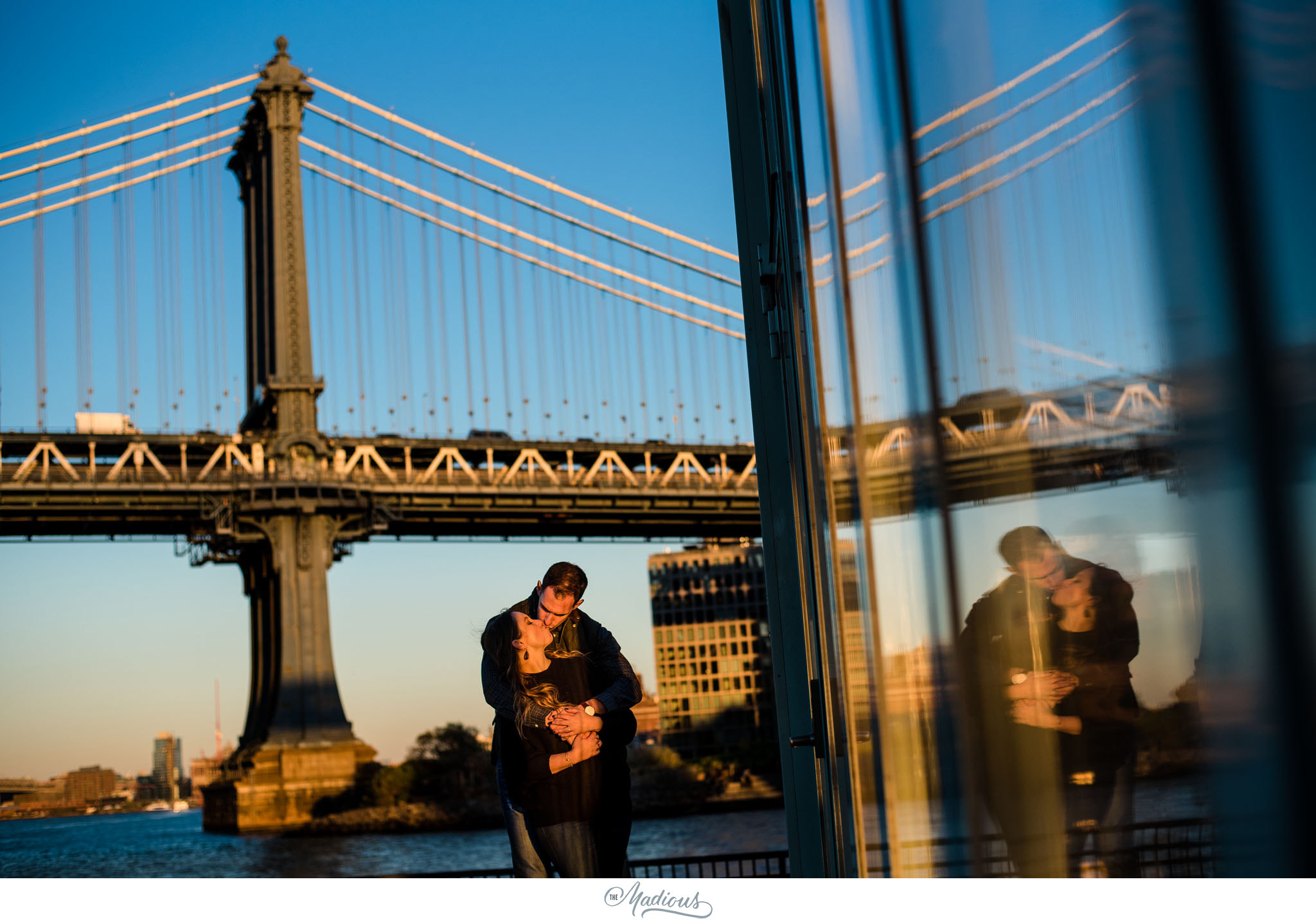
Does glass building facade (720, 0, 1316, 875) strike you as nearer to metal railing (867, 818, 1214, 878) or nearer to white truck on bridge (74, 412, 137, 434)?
metal railing (867, 818, 1214, 878)

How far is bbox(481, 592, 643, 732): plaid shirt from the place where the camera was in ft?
9.14

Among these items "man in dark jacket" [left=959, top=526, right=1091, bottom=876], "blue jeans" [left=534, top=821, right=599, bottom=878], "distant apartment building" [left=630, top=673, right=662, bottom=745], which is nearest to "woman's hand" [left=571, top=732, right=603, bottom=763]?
"blue jeans" [left=534, top=821, right=599, bottom=878]

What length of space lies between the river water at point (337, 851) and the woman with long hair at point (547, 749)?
13.3 m

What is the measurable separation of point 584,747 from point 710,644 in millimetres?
52413

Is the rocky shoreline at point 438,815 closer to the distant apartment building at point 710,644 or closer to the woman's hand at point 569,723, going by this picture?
the distant apartment building at point 710,644

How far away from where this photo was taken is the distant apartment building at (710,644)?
4991 centimetres

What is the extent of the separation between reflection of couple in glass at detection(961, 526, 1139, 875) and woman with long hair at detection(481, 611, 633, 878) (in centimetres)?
236

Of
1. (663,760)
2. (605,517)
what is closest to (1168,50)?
(605,517)

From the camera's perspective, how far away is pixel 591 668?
2846 millimetres

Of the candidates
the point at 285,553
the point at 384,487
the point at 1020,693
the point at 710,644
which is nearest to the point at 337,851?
the point at 285,553

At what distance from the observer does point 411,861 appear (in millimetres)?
23750

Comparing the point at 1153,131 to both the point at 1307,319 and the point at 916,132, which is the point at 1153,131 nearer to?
the point at 1307,319
